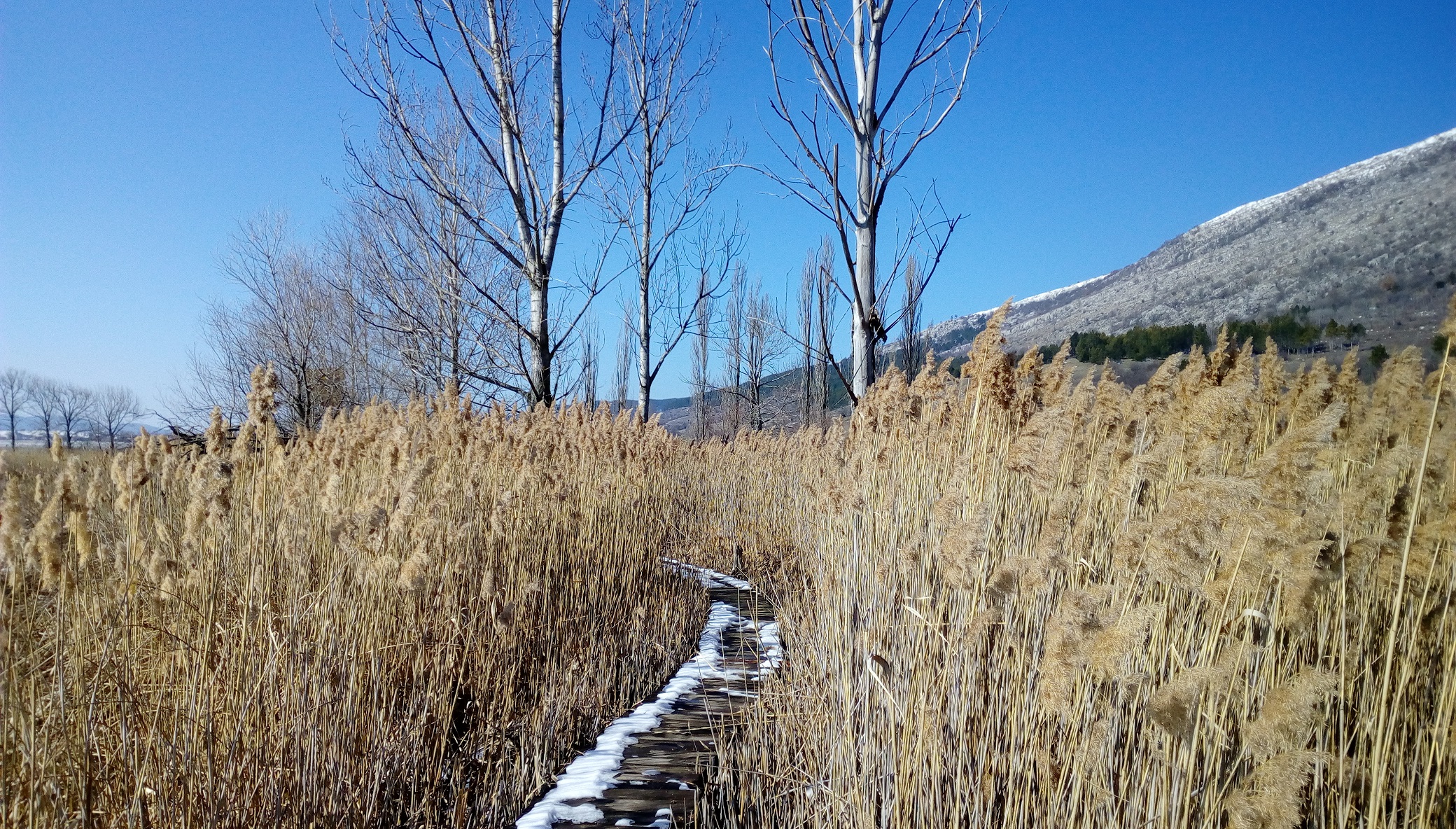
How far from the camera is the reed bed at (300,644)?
1.67 meters

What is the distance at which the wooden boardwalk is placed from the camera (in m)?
2.50

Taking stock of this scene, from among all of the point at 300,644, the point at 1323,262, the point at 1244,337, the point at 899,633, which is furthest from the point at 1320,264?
the point at 300,644

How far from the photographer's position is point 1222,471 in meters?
2.51

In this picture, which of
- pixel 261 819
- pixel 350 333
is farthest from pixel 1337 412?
pixel 350 333

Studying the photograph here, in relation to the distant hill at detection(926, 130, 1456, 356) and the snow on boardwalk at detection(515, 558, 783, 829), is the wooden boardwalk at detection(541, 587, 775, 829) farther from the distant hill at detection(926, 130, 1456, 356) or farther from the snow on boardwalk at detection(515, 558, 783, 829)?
the distant hill at detection(926, 130, 1456, 356)

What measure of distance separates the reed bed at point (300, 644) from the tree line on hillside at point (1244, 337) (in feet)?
11.0

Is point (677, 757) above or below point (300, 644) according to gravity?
below

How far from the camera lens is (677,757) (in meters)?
2.96

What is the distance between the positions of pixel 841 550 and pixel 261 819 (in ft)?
7.53

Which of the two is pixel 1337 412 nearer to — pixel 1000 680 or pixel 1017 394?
pixel 1000 680

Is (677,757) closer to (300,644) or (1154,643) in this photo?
(300,644)

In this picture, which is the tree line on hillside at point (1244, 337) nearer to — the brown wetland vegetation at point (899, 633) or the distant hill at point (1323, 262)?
the distant hill at point (1323, 262)

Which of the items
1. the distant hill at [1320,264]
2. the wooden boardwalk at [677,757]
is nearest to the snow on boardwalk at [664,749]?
the wooden boardwalk at [677,757]

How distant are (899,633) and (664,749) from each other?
127 cm
